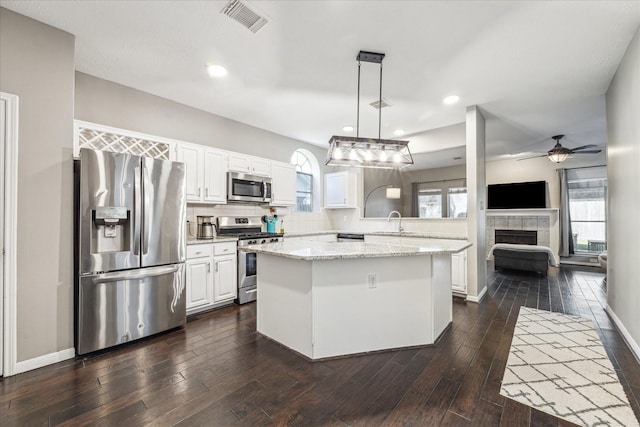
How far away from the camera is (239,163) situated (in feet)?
13.5

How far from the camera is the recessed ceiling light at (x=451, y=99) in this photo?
11.6 feet

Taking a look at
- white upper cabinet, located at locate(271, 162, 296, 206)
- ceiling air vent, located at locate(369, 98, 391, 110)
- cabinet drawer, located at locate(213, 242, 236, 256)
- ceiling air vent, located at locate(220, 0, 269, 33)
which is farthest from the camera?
white upper cabinet, located at locate(271, 162, 296, 206)

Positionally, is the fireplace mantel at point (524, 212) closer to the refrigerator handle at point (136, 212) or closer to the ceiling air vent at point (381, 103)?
the ceiling air vent at point (381, 103)

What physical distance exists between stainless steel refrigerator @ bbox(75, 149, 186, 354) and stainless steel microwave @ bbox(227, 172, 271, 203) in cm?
102

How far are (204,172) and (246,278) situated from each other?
1544 mm

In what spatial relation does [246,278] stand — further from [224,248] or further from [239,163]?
[239,163]

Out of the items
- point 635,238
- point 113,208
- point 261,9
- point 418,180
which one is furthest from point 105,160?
point 418,180

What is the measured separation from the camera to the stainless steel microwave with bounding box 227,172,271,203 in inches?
156

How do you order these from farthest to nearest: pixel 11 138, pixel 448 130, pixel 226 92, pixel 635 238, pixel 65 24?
pixel 448 130 < pixel 226 92 < pixel 635 238 < pixel 65 24 < pixel 11 138

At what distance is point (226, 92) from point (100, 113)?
1390mm

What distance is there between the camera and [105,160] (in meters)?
2.43

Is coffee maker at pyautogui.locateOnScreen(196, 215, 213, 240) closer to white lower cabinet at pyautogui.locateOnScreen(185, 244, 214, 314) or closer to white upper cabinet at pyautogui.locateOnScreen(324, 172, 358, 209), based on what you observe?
white lower cabinet at pyautogui.locateOnScreen(185, 244, 214, 314)

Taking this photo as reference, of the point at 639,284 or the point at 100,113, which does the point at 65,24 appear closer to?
the point at 100,113

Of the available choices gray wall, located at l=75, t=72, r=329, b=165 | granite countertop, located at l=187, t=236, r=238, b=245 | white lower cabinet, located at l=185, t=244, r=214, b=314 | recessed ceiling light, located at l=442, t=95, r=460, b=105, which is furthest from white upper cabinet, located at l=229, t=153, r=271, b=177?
recessed ceiling light, located at l=442, t=95, r=460, b=105
